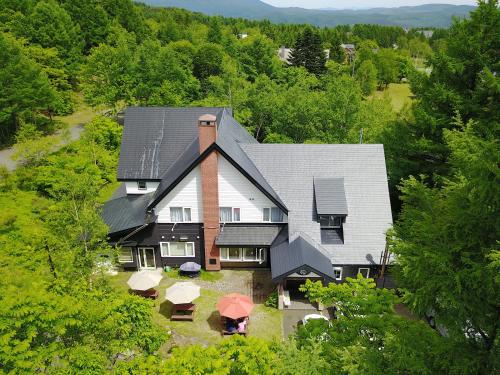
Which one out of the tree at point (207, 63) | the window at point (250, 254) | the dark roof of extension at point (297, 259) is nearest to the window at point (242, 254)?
the window at point (250, 254)

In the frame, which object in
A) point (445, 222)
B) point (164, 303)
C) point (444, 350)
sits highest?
point (445, 222)

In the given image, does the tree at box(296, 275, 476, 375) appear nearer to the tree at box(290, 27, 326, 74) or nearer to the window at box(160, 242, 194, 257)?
the window at box(160, 242, 194, 257)

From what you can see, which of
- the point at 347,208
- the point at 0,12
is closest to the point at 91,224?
the point at 347,208

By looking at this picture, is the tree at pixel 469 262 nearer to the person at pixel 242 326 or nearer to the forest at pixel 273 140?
the forest at pixel 273 140

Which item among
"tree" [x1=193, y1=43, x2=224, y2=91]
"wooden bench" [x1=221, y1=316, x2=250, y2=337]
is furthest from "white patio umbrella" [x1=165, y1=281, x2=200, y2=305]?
"tree" [x1=193, y1=43, x2=224, y2=91]

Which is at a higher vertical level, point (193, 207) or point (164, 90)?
point (164, 90)

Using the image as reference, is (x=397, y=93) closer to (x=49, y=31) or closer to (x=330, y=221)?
(x=49, y=31)

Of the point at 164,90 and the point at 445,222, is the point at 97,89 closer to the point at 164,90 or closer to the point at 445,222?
the point at 164,90
